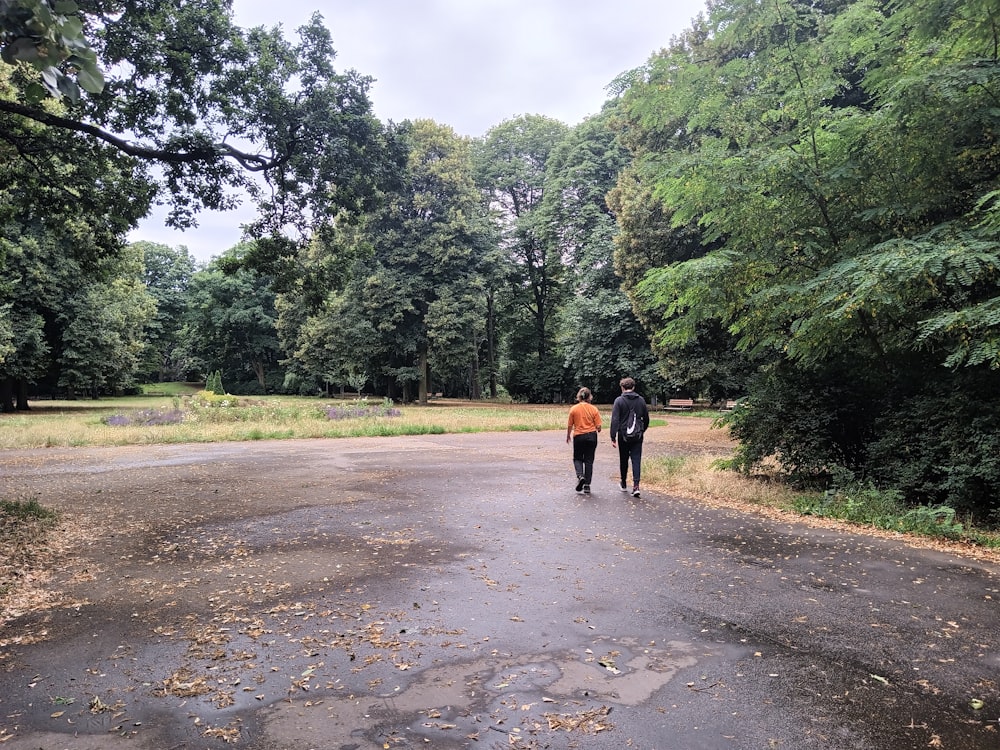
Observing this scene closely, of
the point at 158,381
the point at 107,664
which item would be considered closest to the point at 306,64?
the point at 107,664

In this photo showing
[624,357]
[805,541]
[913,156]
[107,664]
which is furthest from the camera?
[624,357]

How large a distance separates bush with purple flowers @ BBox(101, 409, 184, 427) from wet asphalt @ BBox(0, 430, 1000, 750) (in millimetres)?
14598

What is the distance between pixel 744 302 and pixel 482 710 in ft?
25.5

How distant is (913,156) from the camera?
806 cm

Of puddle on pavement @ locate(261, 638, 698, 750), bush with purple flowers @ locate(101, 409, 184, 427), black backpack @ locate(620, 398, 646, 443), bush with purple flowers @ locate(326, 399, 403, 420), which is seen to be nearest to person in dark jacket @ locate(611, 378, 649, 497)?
black backpack @ locate(620, 398, 646, 443)

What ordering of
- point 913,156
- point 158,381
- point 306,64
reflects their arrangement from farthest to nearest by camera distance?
1. point 158,381
2. point 306,64
3. point 913,156

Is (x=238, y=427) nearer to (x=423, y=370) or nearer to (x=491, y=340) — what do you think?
(x=423, y=370)

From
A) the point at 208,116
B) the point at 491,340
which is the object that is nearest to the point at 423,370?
the point at 491,340

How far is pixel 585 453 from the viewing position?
955 centimetres

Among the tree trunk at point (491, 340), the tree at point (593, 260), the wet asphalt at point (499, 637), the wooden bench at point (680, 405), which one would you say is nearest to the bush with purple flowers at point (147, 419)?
the wet asphalt at point (499, 637)

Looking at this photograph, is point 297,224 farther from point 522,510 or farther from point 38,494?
point 522,510

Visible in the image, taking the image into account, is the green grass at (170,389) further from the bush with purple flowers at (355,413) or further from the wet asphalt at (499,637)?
the wet asphalt at (499,637)

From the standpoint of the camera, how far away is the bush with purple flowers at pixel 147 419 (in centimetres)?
2088

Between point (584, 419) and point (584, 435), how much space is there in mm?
244
